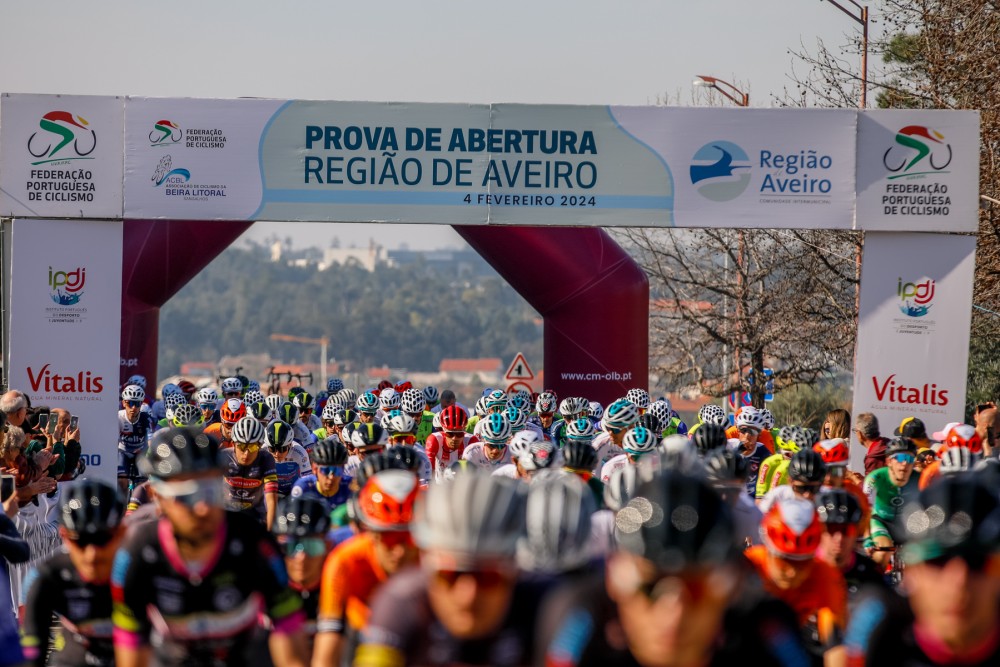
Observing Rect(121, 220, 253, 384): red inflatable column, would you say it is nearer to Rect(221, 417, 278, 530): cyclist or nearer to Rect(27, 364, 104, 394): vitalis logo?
Rect(27, 364, 104, 394): vitalis logo

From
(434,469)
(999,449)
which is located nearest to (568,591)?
(999,449)

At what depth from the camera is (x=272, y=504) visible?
1056 centimetres

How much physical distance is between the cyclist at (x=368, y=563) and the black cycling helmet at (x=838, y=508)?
7.66 feet

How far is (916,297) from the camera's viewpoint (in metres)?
15.8

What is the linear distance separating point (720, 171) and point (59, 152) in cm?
742

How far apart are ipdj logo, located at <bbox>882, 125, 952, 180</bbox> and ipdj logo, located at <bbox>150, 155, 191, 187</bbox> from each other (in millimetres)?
7877

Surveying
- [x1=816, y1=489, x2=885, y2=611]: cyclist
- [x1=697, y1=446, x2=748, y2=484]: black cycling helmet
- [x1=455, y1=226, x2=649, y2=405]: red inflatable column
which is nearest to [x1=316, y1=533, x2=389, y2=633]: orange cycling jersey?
[x1=816, y1=489, x2=885, y2=611]: cyclist

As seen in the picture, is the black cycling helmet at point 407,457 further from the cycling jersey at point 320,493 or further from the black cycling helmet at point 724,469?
the black cycling helmet at point 724,469

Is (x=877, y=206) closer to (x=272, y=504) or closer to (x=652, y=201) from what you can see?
(x=652, y=201)

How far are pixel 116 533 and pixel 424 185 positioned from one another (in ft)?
32.1

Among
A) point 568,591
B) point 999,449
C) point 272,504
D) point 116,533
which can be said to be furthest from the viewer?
point 999,449

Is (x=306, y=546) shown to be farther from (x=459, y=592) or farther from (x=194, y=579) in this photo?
(x=459, y=592)

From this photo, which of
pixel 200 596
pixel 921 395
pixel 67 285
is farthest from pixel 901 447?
pixel 67 285

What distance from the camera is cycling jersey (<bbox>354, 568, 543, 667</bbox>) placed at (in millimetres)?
3875
